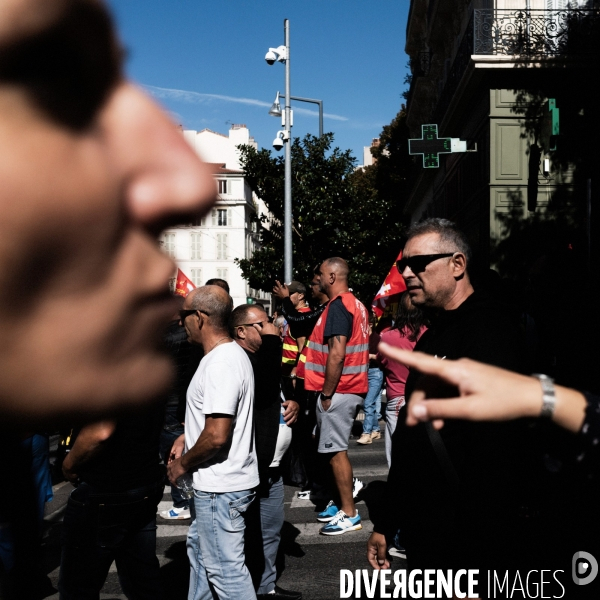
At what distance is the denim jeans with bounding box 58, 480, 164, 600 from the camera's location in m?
3.51

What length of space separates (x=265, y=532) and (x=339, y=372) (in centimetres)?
155

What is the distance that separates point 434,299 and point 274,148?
15.2 m

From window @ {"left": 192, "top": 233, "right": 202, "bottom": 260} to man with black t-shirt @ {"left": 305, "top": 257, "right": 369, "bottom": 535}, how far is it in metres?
5.56

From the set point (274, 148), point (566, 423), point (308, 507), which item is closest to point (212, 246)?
point (566, 423)

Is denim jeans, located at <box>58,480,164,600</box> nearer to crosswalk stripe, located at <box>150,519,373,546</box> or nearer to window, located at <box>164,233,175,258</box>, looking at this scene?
crosswalk stripe, located at <box>150,519,373,546</box>

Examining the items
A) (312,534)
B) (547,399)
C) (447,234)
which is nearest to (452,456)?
(447,234)

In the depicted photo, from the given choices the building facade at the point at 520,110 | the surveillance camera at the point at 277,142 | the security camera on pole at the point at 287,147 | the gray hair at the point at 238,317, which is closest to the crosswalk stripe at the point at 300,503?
the gray hair at the point at 238,317

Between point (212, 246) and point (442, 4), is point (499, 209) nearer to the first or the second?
point (442, 4)

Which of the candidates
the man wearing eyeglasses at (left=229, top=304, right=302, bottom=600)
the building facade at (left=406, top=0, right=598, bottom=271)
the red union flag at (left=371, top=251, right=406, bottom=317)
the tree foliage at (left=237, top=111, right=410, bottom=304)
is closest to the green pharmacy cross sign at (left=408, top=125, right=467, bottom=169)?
the building facade at (left=406, top=0, right=598, bottom=271)

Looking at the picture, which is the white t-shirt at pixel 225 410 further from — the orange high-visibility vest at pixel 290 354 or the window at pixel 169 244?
the orange high-visibility vest at pixel 290 354

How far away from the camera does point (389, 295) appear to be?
808 cm

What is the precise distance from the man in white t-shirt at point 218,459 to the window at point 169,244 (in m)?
3.44

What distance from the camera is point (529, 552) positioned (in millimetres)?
4137

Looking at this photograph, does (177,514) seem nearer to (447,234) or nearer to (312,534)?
(312,534)
